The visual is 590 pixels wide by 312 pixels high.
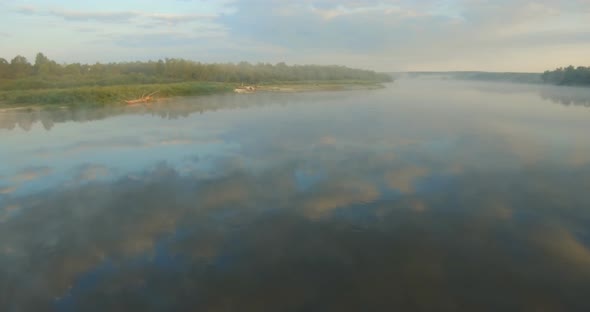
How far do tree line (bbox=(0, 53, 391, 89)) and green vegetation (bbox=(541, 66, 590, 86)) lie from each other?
40636 millimetres

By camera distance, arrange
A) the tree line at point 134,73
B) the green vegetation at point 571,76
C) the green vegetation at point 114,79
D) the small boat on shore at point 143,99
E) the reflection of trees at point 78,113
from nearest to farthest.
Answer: the reflection of trees at point 78,113, the green vegetation at point 114,79, the small boat on shore at point 143,99, the tree line at point 134,73, the green vegetation at point 571,76

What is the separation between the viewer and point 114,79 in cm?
4266

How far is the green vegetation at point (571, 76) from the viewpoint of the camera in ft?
197

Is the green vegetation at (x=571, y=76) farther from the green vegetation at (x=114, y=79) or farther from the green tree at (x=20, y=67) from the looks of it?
Result: the green tree at (x=20, y=67)

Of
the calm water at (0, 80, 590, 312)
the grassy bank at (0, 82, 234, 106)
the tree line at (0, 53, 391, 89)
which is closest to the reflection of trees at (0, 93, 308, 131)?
the grassy bank at (0, 82, 234, 106)

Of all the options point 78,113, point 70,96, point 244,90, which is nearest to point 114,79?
point 70,96

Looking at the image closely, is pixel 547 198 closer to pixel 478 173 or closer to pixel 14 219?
pixel 478 173

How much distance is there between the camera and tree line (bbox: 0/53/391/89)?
41.6 metres

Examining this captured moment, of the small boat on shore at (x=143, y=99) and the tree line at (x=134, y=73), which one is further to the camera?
the tree line at (x=134, y=73)

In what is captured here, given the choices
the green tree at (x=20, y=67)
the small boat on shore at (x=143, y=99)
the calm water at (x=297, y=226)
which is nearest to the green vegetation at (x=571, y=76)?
the calm water at (x=297, y=226)

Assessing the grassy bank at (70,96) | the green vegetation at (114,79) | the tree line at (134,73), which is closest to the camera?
the grassy bank at (70,96)

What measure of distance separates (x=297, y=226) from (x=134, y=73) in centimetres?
4947

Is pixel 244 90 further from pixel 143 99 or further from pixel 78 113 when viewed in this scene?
pixel 78 113

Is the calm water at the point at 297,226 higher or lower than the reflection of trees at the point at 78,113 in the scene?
lower
